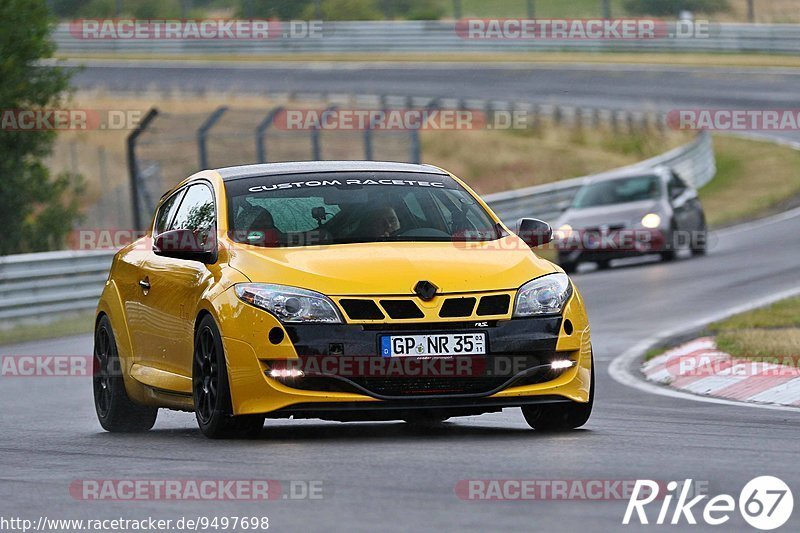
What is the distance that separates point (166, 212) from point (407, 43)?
1890 inches

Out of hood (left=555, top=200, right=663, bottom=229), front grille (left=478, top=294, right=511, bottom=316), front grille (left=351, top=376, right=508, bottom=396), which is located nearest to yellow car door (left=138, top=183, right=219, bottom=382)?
front grille (left=351, top=376, right=508, bottom=396)

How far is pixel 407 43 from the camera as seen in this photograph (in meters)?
58.1

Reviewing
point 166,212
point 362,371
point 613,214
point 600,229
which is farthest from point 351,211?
point 613,214

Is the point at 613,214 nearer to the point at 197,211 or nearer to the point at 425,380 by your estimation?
the point at 197,211

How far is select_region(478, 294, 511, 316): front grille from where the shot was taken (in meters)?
8.39

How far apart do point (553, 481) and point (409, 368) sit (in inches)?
59.7

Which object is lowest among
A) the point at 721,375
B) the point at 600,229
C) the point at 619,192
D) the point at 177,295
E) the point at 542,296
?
the point at 600,229

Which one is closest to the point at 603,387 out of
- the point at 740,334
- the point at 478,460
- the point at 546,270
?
the point at 740,334

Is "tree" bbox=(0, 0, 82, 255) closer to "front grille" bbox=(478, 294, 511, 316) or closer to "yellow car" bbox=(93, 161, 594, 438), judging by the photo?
"yellow car" bbox=(93, 161, 594, 438)

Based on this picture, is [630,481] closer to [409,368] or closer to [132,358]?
[409,368]

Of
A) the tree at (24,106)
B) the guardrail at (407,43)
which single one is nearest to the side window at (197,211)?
the tree at (24,106)

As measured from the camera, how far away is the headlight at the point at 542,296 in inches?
336

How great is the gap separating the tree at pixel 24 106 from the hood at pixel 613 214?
792 cm

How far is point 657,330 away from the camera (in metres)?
16.7
